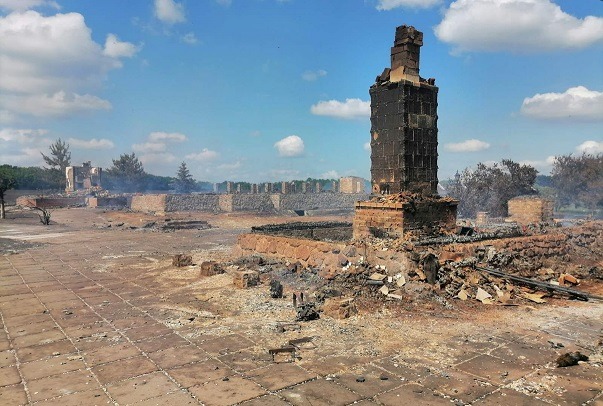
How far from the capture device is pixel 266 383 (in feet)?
13.8

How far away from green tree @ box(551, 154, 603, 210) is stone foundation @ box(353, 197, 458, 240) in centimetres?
3048

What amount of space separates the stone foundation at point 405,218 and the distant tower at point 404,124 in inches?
17.7

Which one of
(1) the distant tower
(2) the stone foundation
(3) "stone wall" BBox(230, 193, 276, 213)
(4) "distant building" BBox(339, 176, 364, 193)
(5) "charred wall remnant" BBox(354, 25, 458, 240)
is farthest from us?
(4) "distant building" BBox(339, 176, 364, 193)

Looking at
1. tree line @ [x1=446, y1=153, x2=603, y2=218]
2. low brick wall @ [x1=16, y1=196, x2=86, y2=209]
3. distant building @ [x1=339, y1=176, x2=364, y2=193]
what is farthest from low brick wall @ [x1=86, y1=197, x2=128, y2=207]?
tree line @ [x1=446, y1=153, x2=603, y2=218]

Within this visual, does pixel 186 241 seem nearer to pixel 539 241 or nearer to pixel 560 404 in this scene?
pixel 539 241

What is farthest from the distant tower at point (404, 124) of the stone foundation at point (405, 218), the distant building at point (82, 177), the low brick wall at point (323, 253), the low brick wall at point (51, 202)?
the distant building at point (82, 177)

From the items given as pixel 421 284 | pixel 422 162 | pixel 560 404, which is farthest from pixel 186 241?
pixel 560 404

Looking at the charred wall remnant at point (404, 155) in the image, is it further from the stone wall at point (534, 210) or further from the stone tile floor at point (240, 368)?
the stone wall at point (534, 210)

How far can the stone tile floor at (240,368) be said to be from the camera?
3.92m

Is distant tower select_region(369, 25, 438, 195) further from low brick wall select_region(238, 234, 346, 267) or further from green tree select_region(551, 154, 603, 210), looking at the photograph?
green tree select_region(551, 154, 603, 210)

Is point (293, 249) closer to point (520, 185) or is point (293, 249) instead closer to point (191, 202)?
point (520, 185)

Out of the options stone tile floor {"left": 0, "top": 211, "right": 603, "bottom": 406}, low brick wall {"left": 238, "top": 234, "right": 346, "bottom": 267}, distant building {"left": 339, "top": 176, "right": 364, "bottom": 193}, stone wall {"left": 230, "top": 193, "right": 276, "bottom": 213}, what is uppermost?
distant building {"left": 339, "top": 176, "right": 364, "bottom": 193}

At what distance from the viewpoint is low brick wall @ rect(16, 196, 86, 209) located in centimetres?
3997

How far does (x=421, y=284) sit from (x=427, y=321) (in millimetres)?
1182
